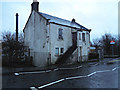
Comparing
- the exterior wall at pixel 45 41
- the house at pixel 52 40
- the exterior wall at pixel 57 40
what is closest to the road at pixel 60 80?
the house at pixel 52 40

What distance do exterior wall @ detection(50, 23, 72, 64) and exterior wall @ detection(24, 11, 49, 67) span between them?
106 cm

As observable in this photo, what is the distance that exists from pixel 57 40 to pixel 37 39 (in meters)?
3.88

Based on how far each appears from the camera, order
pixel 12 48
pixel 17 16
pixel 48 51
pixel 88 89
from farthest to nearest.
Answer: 1. pixel 17 16
2. pixel 48 51
3. pixel 12 48
4. pixel 88 89

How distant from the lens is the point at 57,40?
61.5ft

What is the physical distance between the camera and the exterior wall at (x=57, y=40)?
58.1 ft

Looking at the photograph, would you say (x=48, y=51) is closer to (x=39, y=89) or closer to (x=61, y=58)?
(x=61, y=58)

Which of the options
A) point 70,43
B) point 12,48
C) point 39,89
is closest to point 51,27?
point 70,43

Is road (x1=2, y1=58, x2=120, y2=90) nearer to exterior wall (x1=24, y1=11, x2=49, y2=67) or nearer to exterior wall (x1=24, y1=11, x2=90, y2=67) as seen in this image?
exterior wall (x1=24, y1=11, x2=90, y2=67)

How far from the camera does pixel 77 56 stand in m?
19.3

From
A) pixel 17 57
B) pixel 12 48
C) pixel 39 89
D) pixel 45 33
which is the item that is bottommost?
pixel 39 89

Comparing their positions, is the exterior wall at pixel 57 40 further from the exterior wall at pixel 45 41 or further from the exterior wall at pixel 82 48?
the exterior wall at pixel 82 48

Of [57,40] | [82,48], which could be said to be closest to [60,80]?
[57,40]

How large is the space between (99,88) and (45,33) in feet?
44.3

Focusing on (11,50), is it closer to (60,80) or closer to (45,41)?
(45,41)
